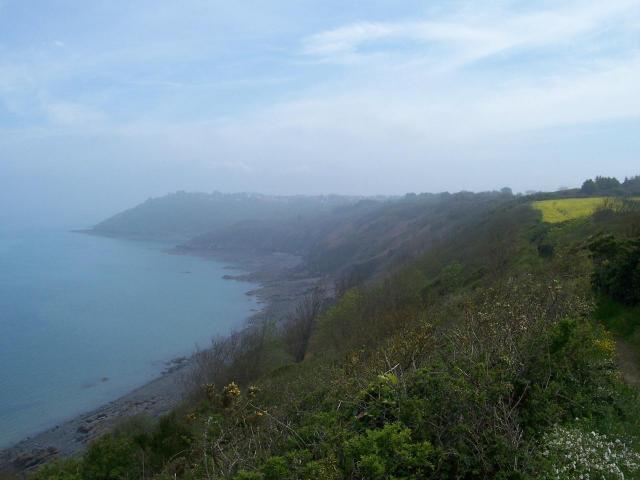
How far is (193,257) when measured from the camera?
9700 centimetres

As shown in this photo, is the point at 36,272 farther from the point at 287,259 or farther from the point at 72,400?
the point at 72,400

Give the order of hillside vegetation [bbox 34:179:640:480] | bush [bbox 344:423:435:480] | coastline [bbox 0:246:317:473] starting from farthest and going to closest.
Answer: coastline [bbox 0:246:317:473] → hillside vegetation [bbox 34:179:640:480] → bush [bbox 344:423:435:480]

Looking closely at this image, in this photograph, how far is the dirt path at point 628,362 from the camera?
7.96 metres

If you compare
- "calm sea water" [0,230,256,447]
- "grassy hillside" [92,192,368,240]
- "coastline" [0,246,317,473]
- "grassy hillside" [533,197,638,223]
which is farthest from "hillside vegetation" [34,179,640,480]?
"grassy hillside" [92,192,368,240]

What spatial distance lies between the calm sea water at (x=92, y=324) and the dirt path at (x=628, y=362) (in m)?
26.9

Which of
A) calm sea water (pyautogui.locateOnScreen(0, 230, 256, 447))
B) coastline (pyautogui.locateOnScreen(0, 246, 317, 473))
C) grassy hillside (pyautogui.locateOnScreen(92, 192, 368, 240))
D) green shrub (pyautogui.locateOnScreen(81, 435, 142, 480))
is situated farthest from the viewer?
grassy hillside (pyautogui.locateOnScreen(92, 192, 368, 240))

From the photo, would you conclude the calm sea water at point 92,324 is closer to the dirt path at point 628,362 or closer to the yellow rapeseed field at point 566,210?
the dirt path at point 628,362

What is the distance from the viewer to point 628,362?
867cm

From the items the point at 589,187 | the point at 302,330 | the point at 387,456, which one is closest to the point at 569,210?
the point at 589,187

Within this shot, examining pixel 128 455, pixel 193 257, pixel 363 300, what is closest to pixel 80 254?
pixel 193 257

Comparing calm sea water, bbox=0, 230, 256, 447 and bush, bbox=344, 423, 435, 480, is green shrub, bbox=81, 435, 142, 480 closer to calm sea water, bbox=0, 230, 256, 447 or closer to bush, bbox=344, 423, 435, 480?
bush, bbox=344, 423, 435, 480

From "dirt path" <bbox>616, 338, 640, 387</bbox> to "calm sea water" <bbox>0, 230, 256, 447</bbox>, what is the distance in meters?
26.9

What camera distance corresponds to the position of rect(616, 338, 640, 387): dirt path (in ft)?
26.1

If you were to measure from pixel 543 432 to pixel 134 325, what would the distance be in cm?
4489
